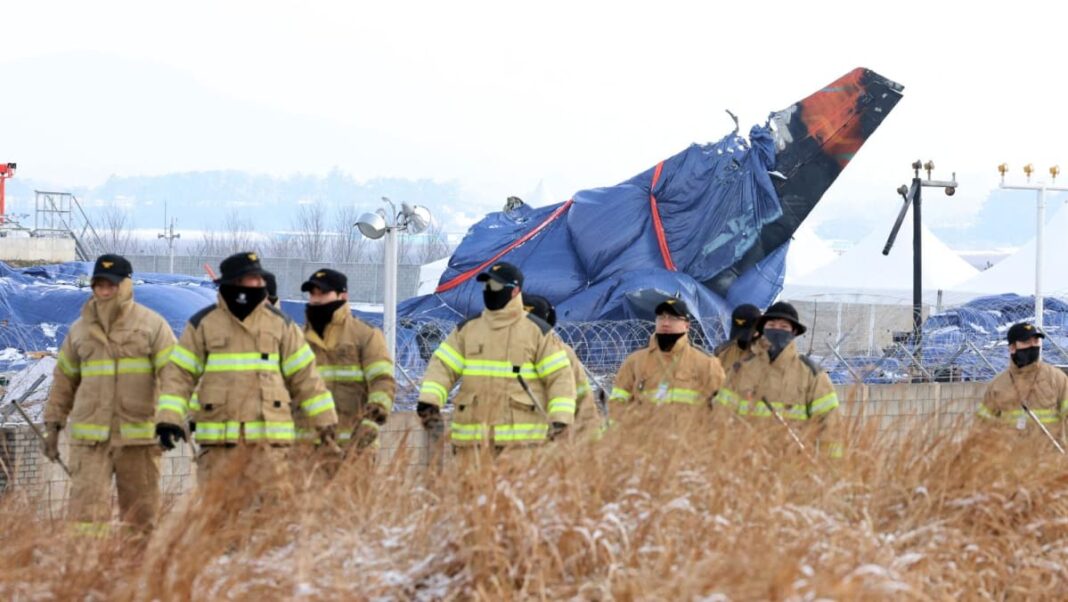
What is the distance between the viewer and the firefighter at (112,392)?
9320 millimetres

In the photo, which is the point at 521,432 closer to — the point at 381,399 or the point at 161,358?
the point at 381,399

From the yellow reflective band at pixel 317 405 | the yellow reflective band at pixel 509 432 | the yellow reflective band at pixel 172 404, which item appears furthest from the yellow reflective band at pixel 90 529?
the yellow reflective band at pixel 509 432

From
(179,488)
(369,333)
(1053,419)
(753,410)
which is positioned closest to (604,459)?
(753,410)

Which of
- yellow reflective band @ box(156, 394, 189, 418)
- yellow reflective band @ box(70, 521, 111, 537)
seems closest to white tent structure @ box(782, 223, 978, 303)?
Result: yellow reflective band @ box(156, 394, 189, 418)

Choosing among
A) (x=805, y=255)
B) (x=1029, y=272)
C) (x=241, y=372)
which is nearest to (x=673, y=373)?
(x=241, y=372)

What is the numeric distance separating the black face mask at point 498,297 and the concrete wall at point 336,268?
5075 cm

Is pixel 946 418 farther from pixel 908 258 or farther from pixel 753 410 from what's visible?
pixel 908 258

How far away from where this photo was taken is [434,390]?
9.72 metres

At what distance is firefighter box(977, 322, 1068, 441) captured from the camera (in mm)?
12625

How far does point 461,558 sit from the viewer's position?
662cm

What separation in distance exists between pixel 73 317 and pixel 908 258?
22.2m

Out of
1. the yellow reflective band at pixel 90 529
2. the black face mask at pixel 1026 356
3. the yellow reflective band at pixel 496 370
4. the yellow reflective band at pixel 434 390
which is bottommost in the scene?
the yellow reflective band at pixel 90 529

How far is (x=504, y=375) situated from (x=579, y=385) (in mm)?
1314

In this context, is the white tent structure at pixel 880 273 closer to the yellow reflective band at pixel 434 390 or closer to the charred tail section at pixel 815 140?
the charred tail section at pixel 815 140
